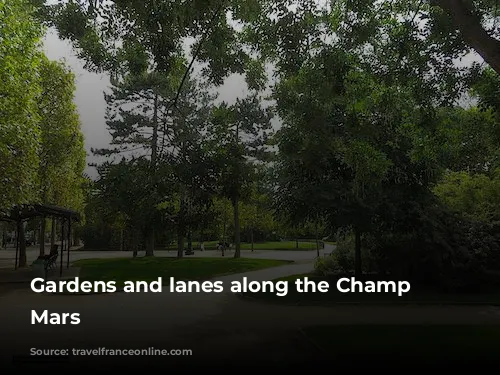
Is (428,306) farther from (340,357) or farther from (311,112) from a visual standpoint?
(340,357)

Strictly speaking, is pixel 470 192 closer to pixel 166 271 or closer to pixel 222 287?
pixel 222 287

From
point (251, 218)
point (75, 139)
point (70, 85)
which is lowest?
point (251, 218)

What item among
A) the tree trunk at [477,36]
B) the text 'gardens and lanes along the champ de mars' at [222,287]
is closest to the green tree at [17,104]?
the text 'gardens and lanes along the champ de mars' at [222,287]

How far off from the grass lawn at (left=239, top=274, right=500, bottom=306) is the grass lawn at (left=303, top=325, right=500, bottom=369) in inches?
160

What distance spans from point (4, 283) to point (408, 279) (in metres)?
15.3

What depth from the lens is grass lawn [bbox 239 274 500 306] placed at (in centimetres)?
1373

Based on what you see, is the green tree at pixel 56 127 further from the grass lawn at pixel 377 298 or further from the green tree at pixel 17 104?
the grass lawn at pixel 377 298

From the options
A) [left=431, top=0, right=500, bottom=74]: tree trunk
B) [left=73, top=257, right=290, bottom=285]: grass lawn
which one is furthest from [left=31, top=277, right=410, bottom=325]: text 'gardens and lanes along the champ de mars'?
[left=431, top=0, right=500, bottom=74]: tree trunk

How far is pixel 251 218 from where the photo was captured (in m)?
48.9

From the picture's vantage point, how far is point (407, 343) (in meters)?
8.01

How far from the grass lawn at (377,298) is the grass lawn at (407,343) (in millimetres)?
4062

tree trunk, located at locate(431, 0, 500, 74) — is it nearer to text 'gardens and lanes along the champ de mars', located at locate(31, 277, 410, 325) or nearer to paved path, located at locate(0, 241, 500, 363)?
paved path, located at locate(0, 241, 500, 363)

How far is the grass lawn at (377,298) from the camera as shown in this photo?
45.1 ft

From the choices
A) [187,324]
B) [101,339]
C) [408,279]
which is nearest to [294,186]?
[408,279]
